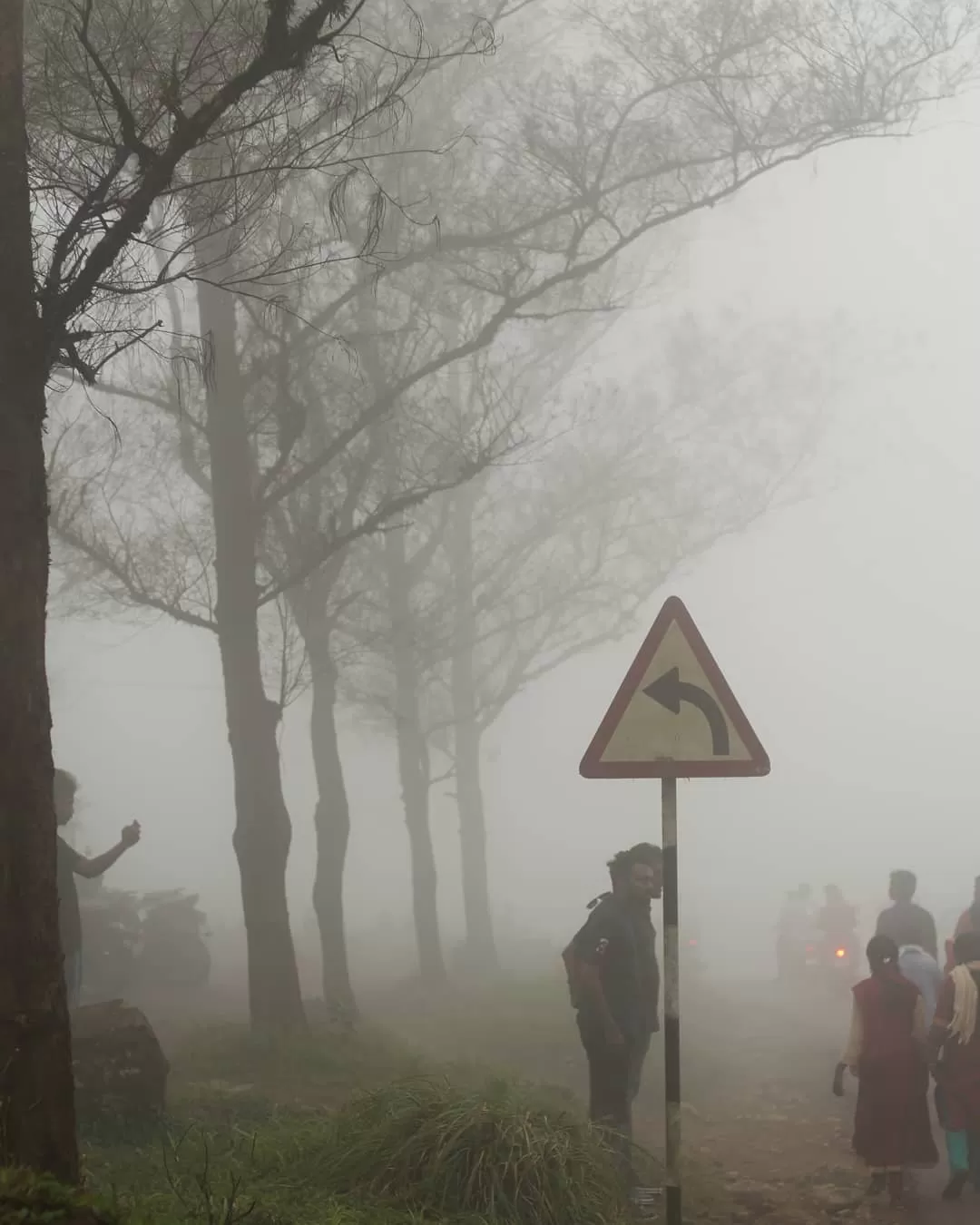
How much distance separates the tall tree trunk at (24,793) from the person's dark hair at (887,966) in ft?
15.7

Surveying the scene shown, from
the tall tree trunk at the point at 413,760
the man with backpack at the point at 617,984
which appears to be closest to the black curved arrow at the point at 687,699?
the man with backpack at the point at 617,984

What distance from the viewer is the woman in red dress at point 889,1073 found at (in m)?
Result: 7.64

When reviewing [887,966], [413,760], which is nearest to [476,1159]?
[887,966]

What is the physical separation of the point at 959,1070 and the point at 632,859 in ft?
7.06

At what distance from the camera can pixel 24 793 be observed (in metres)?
4.79

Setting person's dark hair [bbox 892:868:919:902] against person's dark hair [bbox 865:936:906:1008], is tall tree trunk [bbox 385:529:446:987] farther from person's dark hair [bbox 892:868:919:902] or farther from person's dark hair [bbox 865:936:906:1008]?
person's dark hair [bbox 865:936:906:1008]

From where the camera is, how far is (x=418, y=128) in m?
13.9

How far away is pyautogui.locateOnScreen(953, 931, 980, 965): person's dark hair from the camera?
312 inches

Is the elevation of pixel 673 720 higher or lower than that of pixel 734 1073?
higher

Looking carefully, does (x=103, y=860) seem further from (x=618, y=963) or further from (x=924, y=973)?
(x=924, y=973)

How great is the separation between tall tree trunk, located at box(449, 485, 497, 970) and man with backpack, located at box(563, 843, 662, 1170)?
10.4 m

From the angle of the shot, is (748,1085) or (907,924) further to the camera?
(748,1085)

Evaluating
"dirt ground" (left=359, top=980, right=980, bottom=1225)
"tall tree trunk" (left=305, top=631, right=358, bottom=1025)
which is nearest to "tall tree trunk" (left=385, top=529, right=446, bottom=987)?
"dirt ground" (left=359, top=980, right=980, bottom=1225)

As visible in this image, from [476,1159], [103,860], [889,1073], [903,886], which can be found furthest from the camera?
[903,886]
